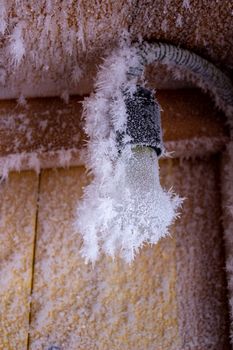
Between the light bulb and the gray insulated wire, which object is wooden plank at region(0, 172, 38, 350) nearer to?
the light bulb

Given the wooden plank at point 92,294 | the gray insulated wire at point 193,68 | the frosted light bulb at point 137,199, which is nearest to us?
the frosted light bulb at point 137,199

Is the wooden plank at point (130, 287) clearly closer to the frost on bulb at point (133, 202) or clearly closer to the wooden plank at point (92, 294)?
the wooden plank at point (92, 294)

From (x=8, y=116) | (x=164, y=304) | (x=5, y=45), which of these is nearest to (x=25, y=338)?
(x=164, y=304)

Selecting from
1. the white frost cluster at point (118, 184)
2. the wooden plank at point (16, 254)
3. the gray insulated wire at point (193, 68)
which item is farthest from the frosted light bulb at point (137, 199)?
the wooden plank at point (16, 254)

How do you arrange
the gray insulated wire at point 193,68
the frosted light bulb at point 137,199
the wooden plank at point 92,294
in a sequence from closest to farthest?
the frosted light bulb at point 137,199 → the gray insulated wire at point 193,68 → the wooden plank at point 92,294

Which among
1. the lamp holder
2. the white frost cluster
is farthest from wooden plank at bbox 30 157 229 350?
the lamp holder

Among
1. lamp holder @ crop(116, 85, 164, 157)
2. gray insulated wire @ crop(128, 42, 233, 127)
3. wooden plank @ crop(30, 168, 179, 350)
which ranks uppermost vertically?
gray insulated wire @ crop(128, 42, 233, 127)

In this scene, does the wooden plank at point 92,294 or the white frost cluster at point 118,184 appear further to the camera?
the wooden plank at point 92,294
